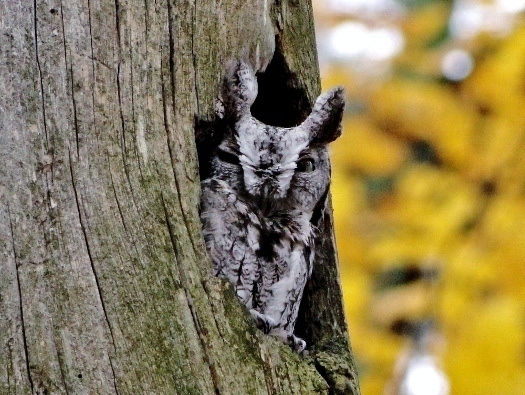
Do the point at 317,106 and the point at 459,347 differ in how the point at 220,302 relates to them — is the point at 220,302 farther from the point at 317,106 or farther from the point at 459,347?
the point at 459,347

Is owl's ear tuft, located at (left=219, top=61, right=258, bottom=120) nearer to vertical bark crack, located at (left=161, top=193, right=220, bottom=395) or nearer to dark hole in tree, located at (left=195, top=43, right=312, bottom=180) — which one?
dark hole in tree, located at (left=195, top=43, right=312, bottom=180)

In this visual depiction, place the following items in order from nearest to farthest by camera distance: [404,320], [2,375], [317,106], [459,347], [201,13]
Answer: [2,375] → [201,13] → [317,106] → [459,347] → [404,320]

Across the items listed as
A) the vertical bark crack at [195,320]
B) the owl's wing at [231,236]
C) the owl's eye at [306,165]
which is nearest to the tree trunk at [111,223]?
the vertical bark crack at [195,320]

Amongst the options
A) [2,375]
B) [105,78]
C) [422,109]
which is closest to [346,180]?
[422,109]

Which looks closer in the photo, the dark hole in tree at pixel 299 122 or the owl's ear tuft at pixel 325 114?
the owl's ear tuft at pixel 325 114

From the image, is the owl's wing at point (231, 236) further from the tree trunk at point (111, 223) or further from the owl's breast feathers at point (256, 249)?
the tree trunk at point (111, 223)

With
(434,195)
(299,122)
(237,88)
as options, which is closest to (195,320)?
(237,88)
